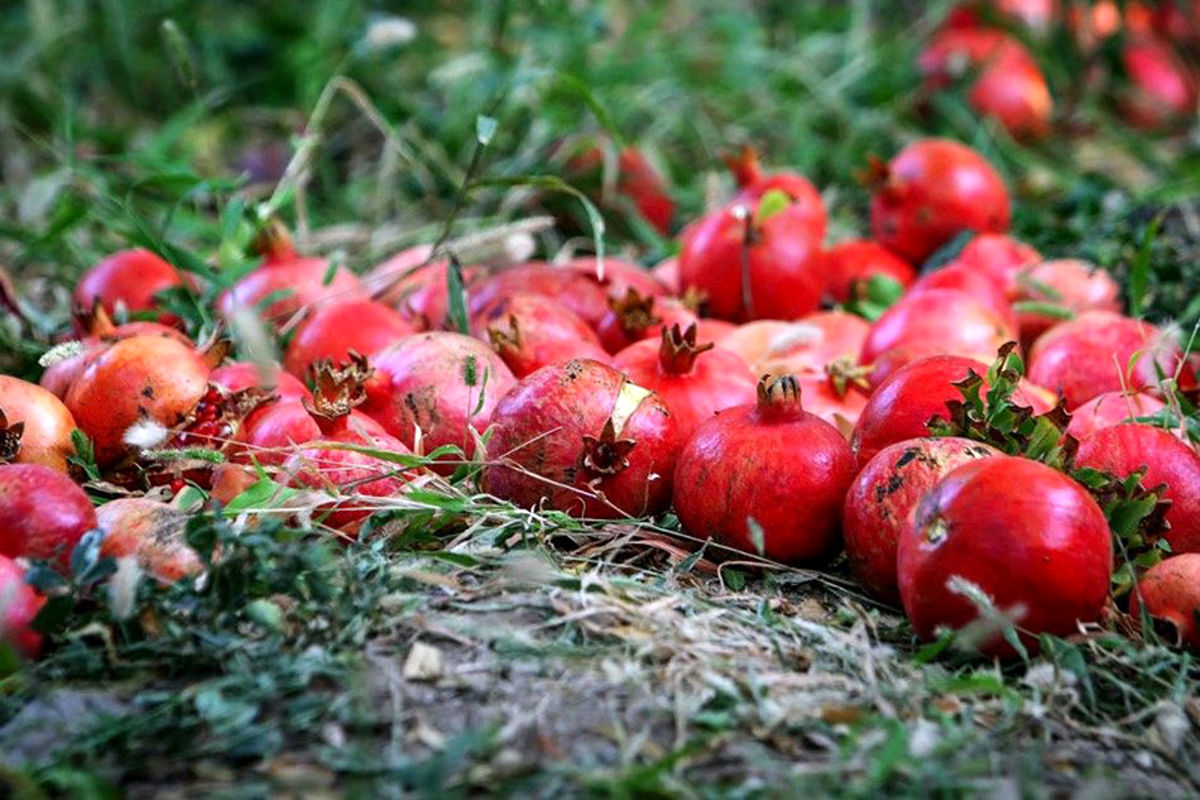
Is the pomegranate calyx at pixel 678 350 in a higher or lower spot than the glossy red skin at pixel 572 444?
higher

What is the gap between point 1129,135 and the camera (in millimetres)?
4676

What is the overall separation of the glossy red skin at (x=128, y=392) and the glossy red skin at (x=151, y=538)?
267 mm

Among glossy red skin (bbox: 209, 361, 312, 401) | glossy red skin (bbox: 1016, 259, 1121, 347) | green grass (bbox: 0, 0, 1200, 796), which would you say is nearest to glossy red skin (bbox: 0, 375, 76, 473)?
glossy red skin (bbox: 209, 361, 312, 401)

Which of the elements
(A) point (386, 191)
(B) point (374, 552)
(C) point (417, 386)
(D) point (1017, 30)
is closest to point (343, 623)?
(B) point (374, 552)

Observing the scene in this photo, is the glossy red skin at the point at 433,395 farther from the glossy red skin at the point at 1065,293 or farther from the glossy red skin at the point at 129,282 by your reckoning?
the glossy red skin at the point at 1065,293

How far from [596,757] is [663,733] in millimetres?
91

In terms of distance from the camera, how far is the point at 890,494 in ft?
5.89

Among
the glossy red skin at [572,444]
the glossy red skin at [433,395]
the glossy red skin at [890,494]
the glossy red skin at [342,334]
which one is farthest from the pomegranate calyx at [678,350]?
the glossy red skin at [342,334]

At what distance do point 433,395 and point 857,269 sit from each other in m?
1.41

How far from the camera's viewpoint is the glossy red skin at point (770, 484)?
1.90m

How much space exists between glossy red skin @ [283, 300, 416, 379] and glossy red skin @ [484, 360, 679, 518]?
1.69 ft

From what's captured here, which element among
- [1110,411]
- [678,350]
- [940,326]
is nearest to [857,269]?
[940,326]

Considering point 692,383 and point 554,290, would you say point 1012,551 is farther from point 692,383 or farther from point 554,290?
point 554,290

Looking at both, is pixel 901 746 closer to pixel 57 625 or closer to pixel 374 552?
pixel 374 552
